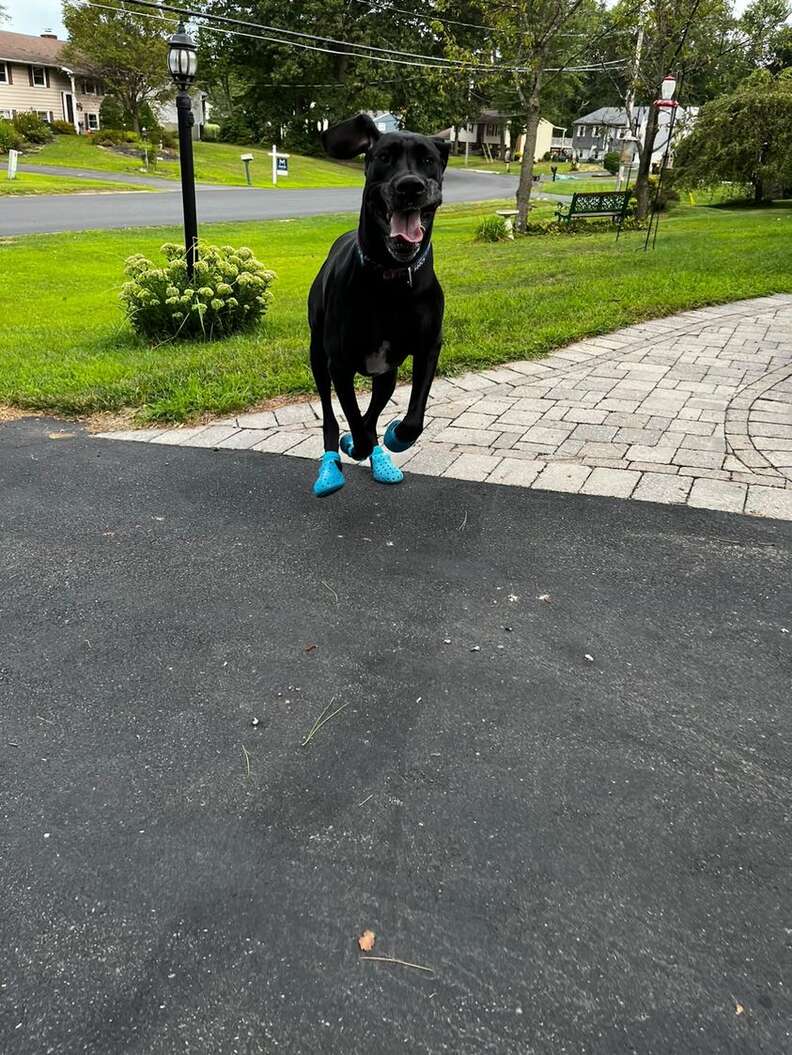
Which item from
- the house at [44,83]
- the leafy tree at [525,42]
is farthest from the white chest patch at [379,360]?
the house at [44,83]

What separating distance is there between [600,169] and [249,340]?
7035cm

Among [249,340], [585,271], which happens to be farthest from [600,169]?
[249,340]

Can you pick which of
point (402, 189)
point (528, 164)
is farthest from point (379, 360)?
point (528, 164)

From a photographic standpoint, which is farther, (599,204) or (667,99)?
(599,204)

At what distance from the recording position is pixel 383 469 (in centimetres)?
446

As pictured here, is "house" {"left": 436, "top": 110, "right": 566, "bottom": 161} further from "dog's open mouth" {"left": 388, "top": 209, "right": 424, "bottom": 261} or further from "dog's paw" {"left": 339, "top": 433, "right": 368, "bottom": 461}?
"dog's open mouth" {"left": 388, "top": 209, "right": 424, "bottom": 261}

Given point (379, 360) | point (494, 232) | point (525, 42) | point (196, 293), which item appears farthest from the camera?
point (494, 232)

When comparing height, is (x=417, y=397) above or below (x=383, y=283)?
below

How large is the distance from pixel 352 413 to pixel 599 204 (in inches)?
706

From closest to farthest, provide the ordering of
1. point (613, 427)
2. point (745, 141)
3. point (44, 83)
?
1. point (613, 427)
2. point (745, 141)
3. point (44, 83)

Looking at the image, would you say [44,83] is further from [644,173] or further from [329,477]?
[329,477]

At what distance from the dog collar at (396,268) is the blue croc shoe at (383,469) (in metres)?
1.33

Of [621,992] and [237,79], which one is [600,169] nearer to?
[237,79]

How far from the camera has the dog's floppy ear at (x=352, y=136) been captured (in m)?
3.20
